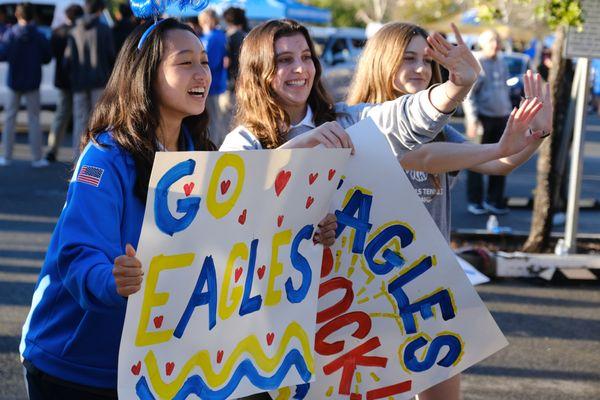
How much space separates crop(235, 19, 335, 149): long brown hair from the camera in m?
3.23

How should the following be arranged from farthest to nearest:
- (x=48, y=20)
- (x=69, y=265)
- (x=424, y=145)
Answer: (x=48, y=20)
(x=424, y=145)
(x=69, y=265)

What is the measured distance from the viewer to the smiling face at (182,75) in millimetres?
2723

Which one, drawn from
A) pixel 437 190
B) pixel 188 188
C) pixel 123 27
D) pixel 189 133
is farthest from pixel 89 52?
pixel 188 188

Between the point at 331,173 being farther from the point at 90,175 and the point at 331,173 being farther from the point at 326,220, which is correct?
the point at 90,175

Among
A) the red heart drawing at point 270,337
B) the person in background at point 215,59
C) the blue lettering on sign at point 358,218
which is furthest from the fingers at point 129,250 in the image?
the person in background at point 215,59

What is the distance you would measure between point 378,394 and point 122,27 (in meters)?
10.5

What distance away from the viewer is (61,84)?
12539 mm

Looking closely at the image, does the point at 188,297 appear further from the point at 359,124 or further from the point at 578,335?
the point at 578,335

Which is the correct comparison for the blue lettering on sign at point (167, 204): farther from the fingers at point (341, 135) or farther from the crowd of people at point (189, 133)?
the fingers at point (341, 135)

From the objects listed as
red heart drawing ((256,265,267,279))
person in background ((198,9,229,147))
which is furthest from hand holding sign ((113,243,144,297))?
person in background ((198,9,229,147))

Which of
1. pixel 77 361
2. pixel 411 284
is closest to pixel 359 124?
pixel 411 284

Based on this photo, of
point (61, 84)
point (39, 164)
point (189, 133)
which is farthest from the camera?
point (39, 164)

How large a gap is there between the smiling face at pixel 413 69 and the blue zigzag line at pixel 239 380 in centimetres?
117

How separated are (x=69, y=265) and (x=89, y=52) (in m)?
9.64
